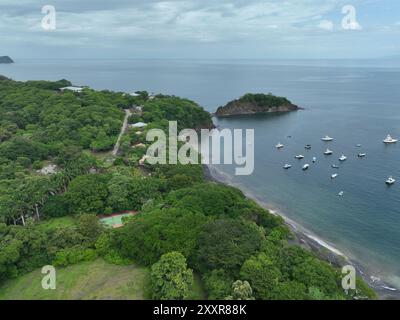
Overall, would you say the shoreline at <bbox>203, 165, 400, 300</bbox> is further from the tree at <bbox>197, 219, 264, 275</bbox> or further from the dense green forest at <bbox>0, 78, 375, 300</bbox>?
the tree at <bbox>197, 219, 264, 275</bbox>

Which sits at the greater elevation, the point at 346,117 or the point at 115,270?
the point at 346,117

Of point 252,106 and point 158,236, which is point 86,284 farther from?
point 252,106

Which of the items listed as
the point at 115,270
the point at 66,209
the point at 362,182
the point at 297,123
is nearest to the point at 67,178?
the point at 66,209

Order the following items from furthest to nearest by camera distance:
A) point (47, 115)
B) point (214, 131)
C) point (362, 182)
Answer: point (214, 131) → point (47, 115) → point (362, 182)
